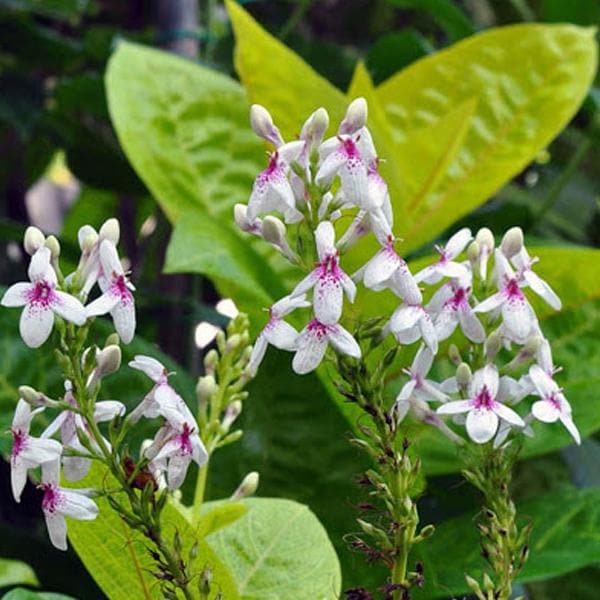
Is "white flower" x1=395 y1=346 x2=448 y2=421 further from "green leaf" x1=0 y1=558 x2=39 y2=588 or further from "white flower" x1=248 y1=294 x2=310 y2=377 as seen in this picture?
"green leaf" x1=0 y1=558 x2=39 y2=588

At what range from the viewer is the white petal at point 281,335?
1.14 ft

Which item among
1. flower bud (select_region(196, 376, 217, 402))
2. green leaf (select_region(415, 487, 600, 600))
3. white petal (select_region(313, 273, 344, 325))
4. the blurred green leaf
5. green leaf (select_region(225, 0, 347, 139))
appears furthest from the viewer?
the blurred green leaf

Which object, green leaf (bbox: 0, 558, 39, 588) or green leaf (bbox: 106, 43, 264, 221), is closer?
green leaf (bbox: 0, 558, 39, 588)

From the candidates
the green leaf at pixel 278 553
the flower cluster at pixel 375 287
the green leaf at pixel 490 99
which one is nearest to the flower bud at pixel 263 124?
the flower cluster at pixel 375 287

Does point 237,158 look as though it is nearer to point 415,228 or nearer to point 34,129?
point 415,228

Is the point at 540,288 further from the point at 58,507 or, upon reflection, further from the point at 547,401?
the point at 58,507

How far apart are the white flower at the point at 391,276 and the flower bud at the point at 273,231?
0.03 meters

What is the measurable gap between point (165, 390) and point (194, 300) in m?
0.59

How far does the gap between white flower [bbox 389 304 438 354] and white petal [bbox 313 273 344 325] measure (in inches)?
0.8

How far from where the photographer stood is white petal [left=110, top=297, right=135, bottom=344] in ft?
1.12

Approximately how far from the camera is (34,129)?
1.19m

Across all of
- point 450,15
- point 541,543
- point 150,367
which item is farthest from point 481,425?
point 450,15

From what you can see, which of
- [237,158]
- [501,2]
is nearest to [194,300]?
[237,158]

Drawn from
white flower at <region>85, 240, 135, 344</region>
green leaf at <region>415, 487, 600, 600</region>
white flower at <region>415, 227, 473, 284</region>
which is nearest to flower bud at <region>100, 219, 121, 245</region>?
white flower at <region>85, 240, 135, 344</region>
